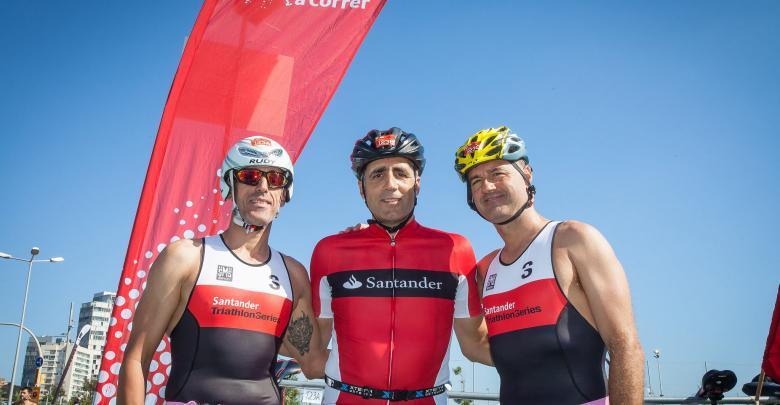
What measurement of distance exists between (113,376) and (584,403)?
246 inches

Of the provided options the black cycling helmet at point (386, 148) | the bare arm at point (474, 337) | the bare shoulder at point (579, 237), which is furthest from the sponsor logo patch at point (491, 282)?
the black cycling helmet at point (386, 148)

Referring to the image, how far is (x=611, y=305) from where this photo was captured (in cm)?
452

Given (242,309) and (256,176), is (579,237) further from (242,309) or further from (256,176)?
(256,176)

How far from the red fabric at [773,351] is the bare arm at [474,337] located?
18.5 ft

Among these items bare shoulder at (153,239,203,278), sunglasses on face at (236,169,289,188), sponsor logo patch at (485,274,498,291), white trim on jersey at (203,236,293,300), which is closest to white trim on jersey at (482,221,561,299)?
sponsor logo patch at (485,274,498,291)

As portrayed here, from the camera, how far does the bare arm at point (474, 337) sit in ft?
18.8

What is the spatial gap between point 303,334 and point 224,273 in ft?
3.63

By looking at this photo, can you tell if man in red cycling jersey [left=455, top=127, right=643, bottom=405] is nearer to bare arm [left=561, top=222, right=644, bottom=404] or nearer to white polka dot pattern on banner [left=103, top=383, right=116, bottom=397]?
bare arm [left=561, top=222, right=644, bottom=404]

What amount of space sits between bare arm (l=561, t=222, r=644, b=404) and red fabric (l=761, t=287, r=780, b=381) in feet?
18.9

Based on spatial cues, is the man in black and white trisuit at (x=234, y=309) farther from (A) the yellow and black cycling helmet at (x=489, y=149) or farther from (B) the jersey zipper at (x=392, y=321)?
(A) the yellow and black cycling helmet at (x=489, y=149)

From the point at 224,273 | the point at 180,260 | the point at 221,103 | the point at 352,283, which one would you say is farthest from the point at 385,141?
the point at 221,103

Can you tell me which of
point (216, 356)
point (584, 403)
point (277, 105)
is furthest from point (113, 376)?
point (584, 403)

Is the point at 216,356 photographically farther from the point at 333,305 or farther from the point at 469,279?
the point at 469,279

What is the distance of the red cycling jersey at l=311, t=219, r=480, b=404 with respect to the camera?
5203 millimetres
